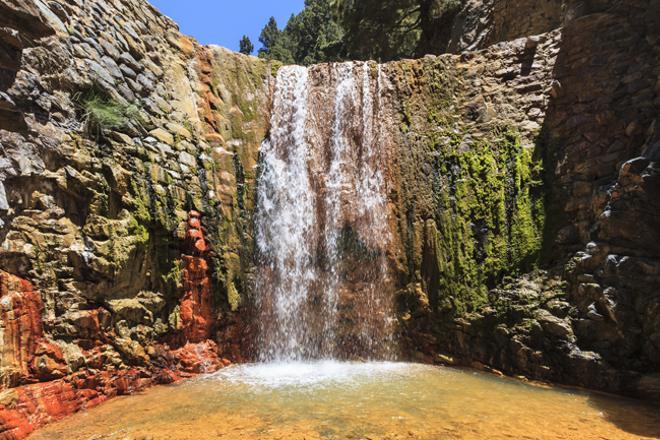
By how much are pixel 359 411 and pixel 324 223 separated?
4.84 meters

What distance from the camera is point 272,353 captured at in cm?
849

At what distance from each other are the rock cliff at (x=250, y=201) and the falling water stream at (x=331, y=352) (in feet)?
1.24

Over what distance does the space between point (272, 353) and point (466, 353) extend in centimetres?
386

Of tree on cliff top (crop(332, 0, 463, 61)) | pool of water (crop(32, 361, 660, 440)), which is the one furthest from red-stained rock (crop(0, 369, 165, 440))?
tree on cliff top (crop(332, 0, 463, 61))

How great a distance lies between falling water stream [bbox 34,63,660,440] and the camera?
4.83m

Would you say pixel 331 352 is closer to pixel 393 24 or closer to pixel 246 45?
pixel 393 24

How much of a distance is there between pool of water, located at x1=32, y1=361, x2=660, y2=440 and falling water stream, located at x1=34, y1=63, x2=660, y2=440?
0.02 metres

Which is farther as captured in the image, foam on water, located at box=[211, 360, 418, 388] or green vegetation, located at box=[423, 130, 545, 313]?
green vegetation, located at box=[423, 130, 545, 313]

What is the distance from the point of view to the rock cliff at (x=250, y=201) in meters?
5.50

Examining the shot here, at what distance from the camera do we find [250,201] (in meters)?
9.18

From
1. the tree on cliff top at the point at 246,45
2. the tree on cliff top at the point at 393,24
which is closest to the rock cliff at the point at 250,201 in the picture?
the tree on cliff top at the point at 393,24

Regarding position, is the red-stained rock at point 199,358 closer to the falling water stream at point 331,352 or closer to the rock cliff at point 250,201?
the rock cliff at point 250,201

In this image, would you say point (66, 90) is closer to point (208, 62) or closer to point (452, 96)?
point (208, 62)

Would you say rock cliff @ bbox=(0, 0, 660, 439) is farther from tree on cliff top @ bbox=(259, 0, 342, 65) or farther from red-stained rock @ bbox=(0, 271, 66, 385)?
tree on cliff top @ bbox=(259, 0, 342, 65)
